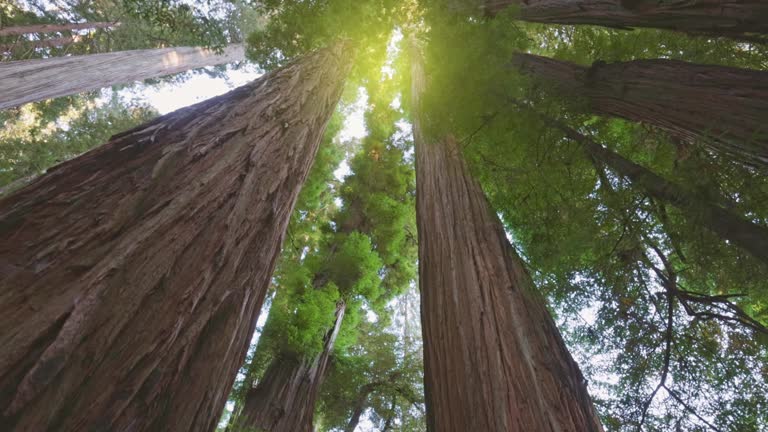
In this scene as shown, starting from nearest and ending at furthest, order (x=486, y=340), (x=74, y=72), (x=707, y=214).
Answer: (x=486, y=340)
(x=707, y=214)
(x=74, y=72)

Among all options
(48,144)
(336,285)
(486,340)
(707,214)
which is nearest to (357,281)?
(336,285)

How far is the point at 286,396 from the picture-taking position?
343 centimetres

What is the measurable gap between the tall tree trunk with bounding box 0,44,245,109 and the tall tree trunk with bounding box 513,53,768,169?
296 inches

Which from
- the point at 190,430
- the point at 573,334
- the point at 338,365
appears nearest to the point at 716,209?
the point at 573,334

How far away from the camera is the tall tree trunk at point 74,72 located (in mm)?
5355

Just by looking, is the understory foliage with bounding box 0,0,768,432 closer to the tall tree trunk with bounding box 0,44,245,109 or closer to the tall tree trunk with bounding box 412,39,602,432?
the tall tree trunk with bounding box 412,39,602,432

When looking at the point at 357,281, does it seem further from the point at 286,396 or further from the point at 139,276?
the point at 139,276

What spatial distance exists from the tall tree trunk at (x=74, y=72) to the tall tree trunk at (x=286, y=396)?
18.3 feet

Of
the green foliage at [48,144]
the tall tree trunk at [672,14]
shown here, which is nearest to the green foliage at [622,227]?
the tall tree trunk at [672,14]

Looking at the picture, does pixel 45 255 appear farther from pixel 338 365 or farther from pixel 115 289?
pixel 338 365

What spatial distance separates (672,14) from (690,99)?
702 millimetres

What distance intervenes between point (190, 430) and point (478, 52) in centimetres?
295

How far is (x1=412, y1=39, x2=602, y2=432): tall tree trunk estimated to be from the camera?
4.48 feet

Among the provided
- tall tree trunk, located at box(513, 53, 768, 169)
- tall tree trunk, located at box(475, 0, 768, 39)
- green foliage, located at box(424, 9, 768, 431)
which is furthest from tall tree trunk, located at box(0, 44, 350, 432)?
tall tree trunk, located at box(475, 0, 768, 39)
